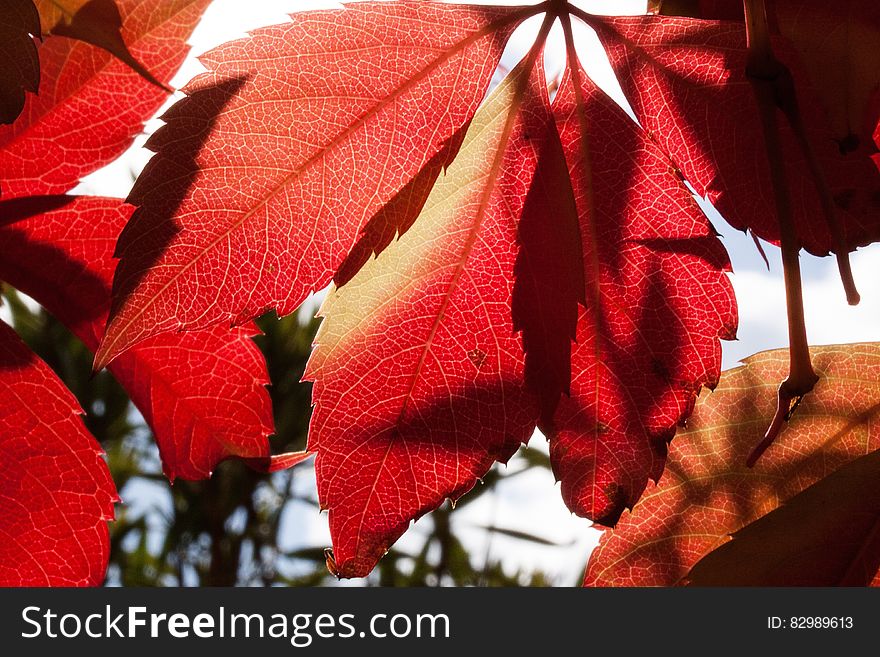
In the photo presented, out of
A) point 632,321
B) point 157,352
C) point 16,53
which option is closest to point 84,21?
point 16,53

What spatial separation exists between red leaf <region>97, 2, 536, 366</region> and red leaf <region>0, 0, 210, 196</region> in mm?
141

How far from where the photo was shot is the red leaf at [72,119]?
20.7 inches

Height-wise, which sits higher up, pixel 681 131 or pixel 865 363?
pixel 681 131

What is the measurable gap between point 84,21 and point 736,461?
18.6 inches

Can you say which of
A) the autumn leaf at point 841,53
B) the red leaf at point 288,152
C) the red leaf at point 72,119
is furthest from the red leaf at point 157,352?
the autumn leaf at point 841,53

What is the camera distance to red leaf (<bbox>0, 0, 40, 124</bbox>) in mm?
375

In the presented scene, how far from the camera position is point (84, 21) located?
41cm

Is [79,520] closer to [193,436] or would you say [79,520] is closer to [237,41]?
[193,436]

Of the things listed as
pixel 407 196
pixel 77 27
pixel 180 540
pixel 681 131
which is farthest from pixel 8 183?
pixel 180 540

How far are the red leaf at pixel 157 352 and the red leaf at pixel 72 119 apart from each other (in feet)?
0.06

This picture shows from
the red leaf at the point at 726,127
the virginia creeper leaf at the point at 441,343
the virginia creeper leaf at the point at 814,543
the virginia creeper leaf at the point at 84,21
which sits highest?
the virginia creeper leaf at the point at 84,21

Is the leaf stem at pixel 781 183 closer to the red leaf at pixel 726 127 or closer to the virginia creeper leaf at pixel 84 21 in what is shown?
the red leaf at pixel 726 127

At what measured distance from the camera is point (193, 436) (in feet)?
1.82

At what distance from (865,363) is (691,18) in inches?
10.6
